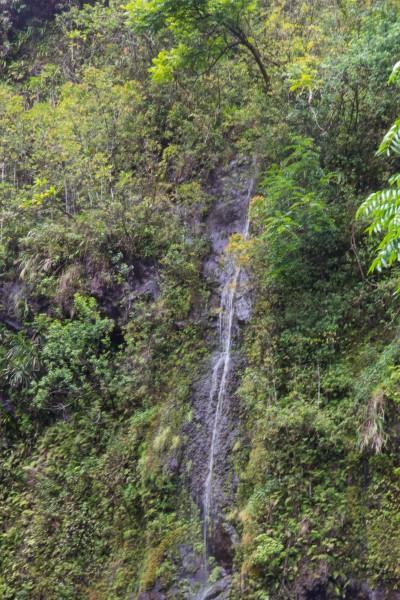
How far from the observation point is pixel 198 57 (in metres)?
11.1

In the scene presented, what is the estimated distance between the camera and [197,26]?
10555 mm

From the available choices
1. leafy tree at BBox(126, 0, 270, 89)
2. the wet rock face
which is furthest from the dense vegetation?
the wet rock face

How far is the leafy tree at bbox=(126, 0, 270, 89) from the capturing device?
10.2 m

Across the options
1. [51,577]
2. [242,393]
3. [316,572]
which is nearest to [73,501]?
[51,577]

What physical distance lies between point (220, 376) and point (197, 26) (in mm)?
6628

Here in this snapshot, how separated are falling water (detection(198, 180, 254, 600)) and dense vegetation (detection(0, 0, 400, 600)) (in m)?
0.29

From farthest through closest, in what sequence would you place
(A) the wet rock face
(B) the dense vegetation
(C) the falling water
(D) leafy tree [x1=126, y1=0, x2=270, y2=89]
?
(D) leafy tree [x1=126, y1=0, x2=270, y2=89] → (C) the falling water → (A) the wet rock face → (B) the dense vegetation

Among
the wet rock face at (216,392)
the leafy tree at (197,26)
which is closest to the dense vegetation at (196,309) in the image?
the leafy tree at (197,26)

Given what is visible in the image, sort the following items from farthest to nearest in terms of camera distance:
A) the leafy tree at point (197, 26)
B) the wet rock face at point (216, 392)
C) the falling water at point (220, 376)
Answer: the leafy tree at point (197, 26)
the falling water at point (220, 376)
the wet rock face at point (216, 392)

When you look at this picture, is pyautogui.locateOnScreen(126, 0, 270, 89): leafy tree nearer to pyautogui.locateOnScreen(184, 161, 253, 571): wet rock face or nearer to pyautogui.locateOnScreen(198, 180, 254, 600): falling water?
pyautogui.locateOnScreen(184, 161, 253, 571): wet rock face

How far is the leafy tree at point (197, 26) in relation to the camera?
402 inches

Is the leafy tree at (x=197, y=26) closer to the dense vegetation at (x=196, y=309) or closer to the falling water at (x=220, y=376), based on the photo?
the dense vegetation at (x=196, y=309)

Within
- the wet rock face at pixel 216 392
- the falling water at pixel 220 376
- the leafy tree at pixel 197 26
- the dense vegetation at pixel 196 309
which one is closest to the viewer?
the dense vegetation at pixel 196 309

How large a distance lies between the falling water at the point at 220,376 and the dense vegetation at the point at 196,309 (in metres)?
0.29
